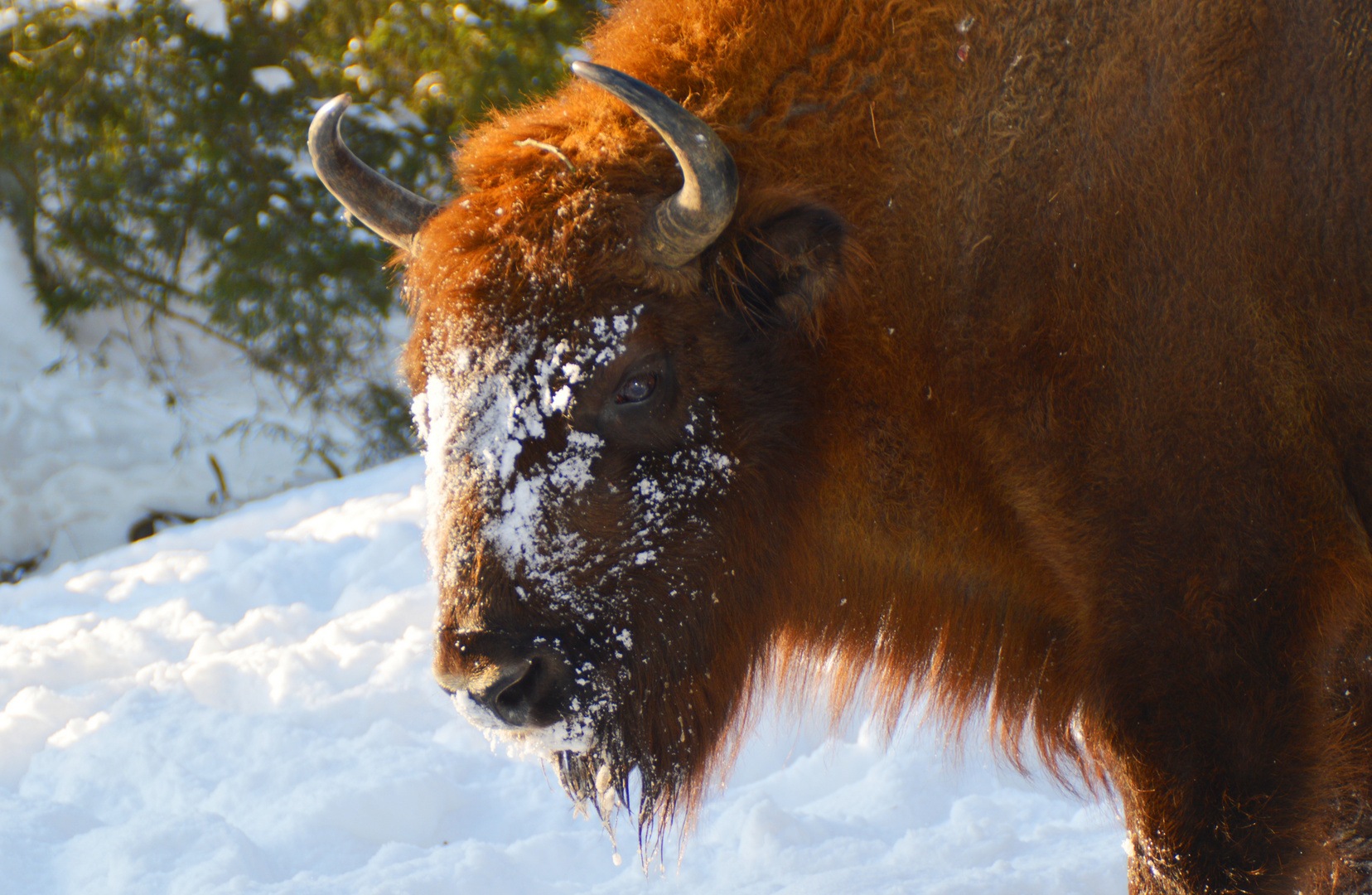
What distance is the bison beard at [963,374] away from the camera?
1.95 meters

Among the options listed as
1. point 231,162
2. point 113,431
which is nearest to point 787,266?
point 231,162

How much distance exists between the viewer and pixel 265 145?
8.85 metres

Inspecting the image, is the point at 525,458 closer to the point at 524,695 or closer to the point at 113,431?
the point at 524,695

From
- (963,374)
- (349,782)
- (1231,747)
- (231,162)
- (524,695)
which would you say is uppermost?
(963,374)

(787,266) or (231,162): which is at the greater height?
(787,266)

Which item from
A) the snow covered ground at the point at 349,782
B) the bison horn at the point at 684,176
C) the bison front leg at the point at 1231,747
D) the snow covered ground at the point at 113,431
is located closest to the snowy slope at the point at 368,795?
the snow covered ground at the point at 349,782

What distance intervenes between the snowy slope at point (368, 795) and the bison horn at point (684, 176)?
1.75m

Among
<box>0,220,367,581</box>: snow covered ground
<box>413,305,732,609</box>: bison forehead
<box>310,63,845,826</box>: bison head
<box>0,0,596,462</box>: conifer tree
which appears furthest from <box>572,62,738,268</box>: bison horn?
<box>0,220,367,581</box>: snow covered ground

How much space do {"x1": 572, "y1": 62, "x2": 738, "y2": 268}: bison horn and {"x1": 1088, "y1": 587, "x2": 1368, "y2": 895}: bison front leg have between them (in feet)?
3.75

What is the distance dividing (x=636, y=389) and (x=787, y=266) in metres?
0.40

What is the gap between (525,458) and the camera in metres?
2.08

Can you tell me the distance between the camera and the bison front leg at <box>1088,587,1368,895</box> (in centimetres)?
200

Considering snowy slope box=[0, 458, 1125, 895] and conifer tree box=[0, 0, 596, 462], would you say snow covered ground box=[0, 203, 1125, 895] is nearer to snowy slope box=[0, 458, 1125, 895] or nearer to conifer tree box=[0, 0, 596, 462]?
snowy slope box=[0, 458, 1125, 895]

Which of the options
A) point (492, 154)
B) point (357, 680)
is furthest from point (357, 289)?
point (492, 154)
